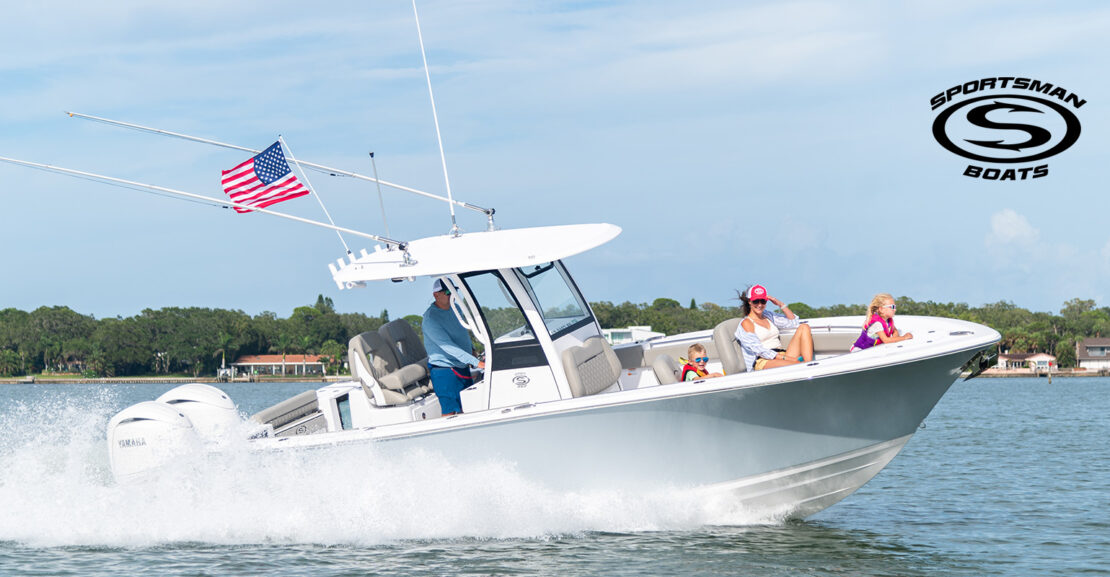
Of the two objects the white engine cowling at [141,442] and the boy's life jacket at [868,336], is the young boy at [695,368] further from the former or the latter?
the white engine cowling at [141,442]

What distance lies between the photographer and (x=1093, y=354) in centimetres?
11406

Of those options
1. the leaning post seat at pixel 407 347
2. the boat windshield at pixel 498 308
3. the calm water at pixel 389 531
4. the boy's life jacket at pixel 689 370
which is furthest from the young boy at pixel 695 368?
the leaning post seat at pixel 407 347

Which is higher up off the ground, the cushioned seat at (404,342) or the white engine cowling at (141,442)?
the cushioned seat at (404,342)

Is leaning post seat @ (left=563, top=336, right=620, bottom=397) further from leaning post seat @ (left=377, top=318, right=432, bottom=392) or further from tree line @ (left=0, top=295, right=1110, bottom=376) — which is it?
tree line @ (left=0, top=295, right=1110, bottom=376)

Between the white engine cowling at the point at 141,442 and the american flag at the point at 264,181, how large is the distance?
2011mm

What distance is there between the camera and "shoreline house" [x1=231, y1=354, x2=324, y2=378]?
123 metres

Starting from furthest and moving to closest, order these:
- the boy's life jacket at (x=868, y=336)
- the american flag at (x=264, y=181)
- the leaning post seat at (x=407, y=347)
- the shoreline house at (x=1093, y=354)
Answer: the shoreline house at (x=1093, y=354), the leaning post seat at (x=407, y=347), the american flag at (x=264, y=181), the boy's life jacket at (x=868, y=336)

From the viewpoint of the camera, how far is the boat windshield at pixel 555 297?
9.06 metres

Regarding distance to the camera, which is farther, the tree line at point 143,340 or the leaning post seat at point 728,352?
the tree line at point 143,340

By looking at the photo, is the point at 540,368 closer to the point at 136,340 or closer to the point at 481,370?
the point at 481,370

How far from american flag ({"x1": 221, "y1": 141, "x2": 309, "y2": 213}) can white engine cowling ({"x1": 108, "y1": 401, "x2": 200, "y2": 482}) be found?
2.01 metres

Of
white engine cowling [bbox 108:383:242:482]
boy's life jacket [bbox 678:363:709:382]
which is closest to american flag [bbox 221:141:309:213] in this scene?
white engine cowling [bbox 108:383:242:482]

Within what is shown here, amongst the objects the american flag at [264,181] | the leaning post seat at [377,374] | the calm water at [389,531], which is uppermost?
the american flag at [264,181]

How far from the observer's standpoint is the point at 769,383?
8.16m
